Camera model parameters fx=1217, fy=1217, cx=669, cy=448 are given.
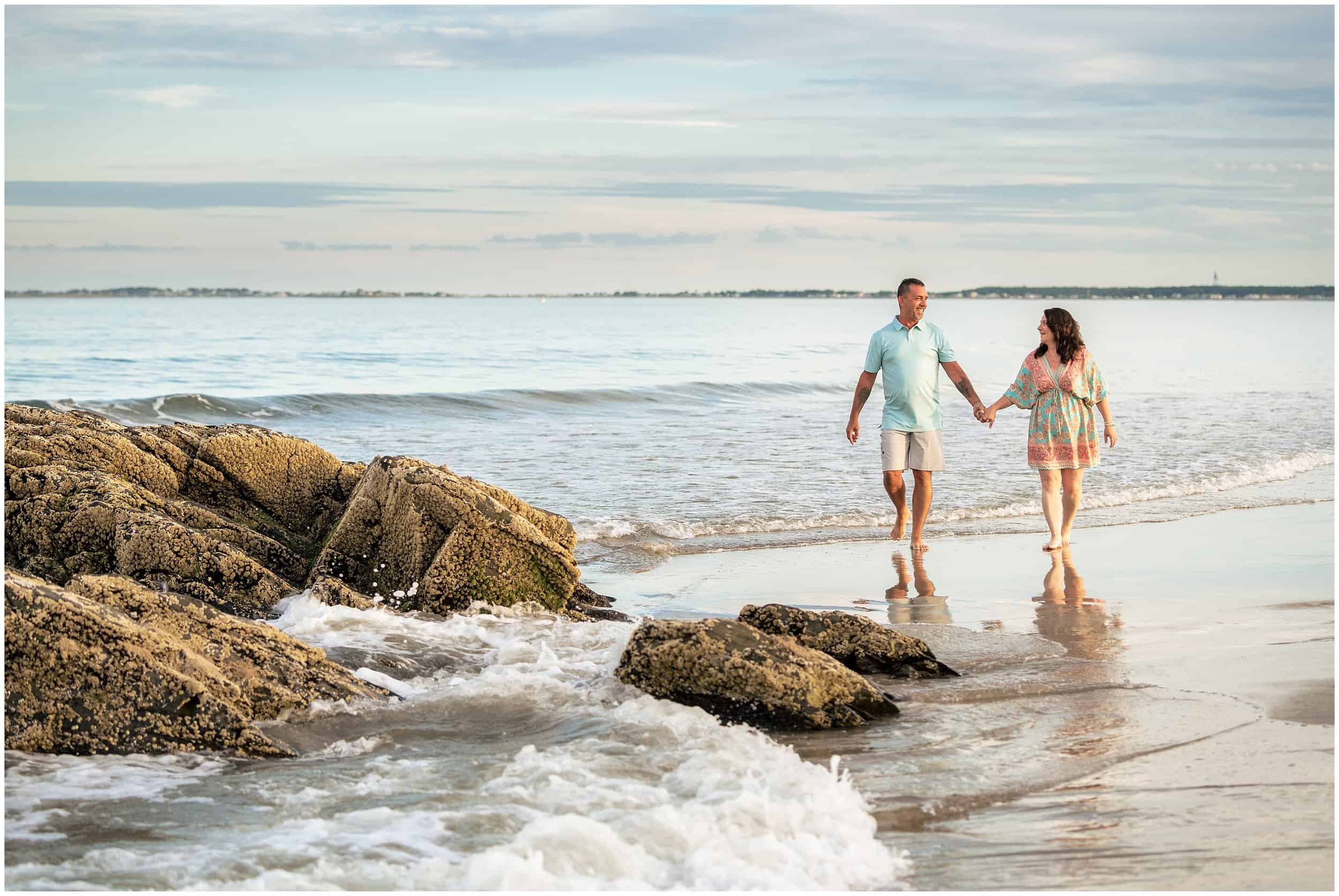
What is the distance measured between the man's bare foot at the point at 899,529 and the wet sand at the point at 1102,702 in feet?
0.68

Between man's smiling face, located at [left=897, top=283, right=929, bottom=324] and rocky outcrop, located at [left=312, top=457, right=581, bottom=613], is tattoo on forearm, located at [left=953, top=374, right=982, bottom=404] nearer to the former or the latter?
man's smiling face, located at [left=897, top=283, right=929, bottom=324]

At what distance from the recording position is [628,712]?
17.5 feet

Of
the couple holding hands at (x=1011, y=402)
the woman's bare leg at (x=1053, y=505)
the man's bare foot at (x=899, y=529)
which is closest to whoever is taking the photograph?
the couple holding hands at (x=1011, y=402)

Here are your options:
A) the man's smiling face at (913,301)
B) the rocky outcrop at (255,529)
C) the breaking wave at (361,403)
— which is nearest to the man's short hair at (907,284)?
the man's smiling face at (913,301)

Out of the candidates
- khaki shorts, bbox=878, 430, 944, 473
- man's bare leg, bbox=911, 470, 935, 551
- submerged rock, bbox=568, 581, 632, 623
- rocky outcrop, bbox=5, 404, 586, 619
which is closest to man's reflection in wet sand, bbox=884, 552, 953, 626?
man's bare leg, bbox=911, 470, 935, 551

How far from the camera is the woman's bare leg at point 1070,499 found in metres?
9.84

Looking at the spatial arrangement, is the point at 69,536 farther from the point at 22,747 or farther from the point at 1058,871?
the point at 1058,871

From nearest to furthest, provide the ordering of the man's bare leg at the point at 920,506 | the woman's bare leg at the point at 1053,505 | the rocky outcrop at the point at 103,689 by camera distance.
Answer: the rocky outcrop at the point at 103,689, the woman's bare leg at the point at 1053,505, the man's bare leg at the point at 920,506

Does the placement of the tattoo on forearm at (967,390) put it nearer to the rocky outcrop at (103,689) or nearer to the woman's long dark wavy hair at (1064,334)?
the woman's long dark wavy hair at (1064,334)

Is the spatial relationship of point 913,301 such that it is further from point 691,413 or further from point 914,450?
point 691,413

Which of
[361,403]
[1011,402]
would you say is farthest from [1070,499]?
[361,403]

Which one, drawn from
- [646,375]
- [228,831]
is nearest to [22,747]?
[228,831]

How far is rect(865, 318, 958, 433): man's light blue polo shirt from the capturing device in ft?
31.5

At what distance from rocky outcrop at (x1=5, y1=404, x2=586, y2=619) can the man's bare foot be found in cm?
A: 312
